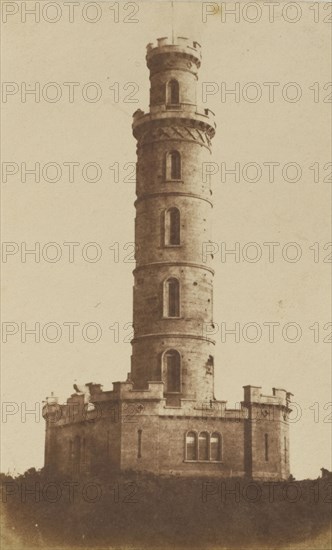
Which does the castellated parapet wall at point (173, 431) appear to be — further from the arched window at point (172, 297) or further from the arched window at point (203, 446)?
the arched window at point (172, 297)

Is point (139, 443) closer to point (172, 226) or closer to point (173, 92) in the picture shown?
point (172, 226)

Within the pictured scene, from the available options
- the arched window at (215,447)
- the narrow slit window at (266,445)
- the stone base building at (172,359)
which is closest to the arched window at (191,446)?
the stone base building at (172,359)

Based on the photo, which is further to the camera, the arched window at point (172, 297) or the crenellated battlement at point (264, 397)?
the arched window at point (172, 297)

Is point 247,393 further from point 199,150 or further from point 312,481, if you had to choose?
point 199,150

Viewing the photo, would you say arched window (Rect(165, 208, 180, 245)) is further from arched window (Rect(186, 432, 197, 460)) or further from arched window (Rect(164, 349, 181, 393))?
arched window (Rect(186, 432, 197, 460))

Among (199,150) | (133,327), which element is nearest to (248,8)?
(199,150)

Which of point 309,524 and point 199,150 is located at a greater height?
point 199,150

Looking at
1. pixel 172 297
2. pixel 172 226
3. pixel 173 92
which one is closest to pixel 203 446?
pixel 172 297
